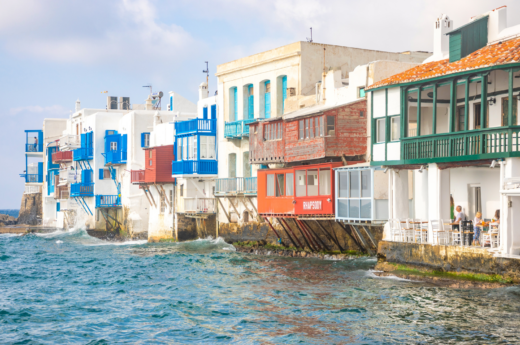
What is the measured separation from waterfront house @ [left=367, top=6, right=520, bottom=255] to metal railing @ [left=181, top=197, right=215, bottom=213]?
1734 centimetres

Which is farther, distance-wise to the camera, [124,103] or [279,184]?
[124,103]

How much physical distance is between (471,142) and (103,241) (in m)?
38.1

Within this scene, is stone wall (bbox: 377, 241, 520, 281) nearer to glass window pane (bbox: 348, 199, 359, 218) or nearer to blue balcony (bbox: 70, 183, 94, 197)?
glass window pane (bbox: 348, 199, 359, 218)

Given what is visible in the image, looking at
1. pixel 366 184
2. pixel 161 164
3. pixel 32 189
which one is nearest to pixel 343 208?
pixel 366 184

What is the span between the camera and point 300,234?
34.3m

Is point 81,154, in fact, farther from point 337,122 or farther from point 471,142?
point 471,142

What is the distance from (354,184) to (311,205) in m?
3.40

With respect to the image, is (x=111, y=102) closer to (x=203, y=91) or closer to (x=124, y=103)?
(x=124, y=103)

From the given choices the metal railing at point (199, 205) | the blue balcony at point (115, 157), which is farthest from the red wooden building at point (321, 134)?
the blue balcony at point (115, 157)

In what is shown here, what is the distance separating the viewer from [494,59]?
20.8 meters

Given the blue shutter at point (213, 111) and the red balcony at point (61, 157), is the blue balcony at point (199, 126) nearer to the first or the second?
the blue shutter at point (213, 111)

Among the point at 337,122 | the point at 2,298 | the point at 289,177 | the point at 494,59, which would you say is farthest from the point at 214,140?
the point at 494,59

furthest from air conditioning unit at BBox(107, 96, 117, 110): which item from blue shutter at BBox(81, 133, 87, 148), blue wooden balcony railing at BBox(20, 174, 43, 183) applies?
blue wooden balcony railing at BBox(20, 174, 43, 183)

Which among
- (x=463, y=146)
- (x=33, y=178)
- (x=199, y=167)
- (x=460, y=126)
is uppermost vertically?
(x=460, y=126)
